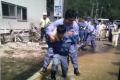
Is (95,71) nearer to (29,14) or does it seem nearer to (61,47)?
(61,47)

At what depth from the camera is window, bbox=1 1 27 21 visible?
15534 millimetres

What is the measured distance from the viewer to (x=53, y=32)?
607cm

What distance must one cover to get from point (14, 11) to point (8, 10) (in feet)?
3.34

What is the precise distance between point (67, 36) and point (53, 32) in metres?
0.56

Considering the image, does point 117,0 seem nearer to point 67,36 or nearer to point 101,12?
point 101,12

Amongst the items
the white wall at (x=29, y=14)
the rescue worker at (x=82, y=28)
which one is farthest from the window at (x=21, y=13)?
the rescue worker at (x=82, y=28)

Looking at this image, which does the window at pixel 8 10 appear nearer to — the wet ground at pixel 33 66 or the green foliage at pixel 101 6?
the wet ground at pixel 33 66

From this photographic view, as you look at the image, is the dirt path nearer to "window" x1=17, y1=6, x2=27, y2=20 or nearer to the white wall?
the white wall

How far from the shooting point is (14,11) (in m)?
17.0

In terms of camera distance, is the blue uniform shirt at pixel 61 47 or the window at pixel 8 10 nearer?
the blue uniform shirt at pixel 61 47

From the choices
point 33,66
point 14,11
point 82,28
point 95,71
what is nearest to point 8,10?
point 14,11

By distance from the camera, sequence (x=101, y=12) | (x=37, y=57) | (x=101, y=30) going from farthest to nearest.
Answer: (x=101, y=12) → (x=101, y=30) → (x=37, y=57)

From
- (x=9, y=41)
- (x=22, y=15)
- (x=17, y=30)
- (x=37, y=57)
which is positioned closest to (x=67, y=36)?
(x=37, y=57)

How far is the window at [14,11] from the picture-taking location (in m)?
15.5
